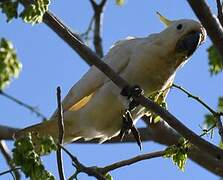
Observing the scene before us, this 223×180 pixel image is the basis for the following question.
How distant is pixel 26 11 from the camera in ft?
10.1

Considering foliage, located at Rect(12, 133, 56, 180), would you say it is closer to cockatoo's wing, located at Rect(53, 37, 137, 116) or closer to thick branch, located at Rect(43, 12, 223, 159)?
thick branch, located at Rect(43, 12, 223, 159)

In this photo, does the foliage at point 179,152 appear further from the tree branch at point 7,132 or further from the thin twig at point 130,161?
the tree branch at point 7,132

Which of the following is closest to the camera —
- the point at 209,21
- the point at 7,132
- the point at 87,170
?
the point at 209,21

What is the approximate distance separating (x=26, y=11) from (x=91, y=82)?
2190mm

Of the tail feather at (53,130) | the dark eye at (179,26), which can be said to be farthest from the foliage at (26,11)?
the dark eye at (179,26)

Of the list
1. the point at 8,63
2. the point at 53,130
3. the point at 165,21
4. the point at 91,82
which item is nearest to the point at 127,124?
the point at 91,82

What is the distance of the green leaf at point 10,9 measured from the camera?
10.0 ft

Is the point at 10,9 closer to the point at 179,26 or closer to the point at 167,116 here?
the point at 167,116

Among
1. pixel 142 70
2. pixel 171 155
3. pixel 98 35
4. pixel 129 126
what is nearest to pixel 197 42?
pixel 142 70

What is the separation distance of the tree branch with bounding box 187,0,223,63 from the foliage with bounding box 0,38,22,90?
1.00 m

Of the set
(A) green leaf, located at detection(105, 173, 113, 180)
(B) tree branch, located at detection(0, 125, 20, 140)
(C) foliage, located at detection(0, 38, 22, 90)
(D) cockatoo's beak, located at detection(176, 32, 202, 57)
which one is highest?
(C) foliage, located at detection(0, 38, 22, 90)

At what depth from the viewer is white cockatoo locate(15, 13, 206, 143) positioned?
5.00 meters

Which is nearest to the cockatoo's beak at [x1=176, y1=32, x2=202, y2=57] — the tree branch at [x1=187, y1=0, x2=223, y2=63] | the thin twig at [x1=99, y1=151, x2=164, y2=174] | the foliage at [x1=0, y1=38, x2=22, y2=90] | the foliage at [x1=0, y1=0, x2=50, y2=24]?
the thin twig at [x1=99, y1=151, x2=164, y2=174]

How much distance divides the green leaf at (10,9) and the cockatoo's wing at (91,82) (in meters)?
2.10
